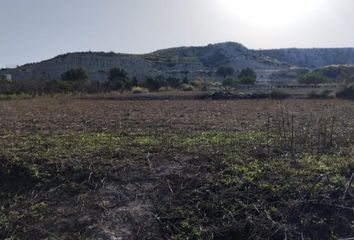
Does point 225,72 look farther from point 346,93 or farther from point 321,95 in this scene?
point 346,93

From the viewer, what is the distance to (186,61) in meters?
112

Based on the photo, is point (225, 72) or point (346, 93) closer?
point (346, 93)

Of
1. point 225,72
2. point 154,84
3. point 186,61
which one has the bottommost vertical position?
point 154,84

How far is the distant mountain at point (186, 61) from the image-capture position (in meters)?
93.2

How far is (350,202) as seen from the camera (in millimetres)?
6312

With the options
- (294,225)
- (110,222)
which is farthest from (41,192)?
(294,225)

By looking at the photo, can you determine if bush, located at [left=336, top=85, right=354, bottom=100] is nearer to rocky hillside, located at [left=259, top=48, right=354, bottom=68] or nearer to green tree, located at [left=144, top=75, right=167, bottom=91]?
green tree, located at [left=144, top=75, right=167, bottom=91]

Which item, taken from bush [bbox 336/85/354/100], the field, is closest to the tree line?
bush [bbox 336/85/354/100]

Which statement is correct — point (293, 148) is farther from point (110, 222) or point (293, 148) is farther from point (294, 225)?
point (110, 222)

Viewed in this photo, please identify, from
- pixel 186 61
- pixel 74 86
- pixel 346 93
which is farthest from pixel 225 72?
pixel 346 93

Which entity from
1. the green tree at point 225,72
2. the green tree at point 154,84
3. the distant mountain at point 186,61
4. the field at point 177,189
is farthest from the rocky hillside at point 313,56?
the field at point 177,189

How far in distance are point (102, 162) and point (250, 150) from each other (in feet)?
8.82

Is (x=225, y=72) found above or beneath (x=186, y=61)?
beneath

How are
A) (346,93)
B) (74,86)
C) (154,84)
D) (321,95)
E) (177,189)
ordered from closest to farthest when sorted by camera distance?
(177,189) → (346,93) → (321,95) → (74,86) → (154,84)
